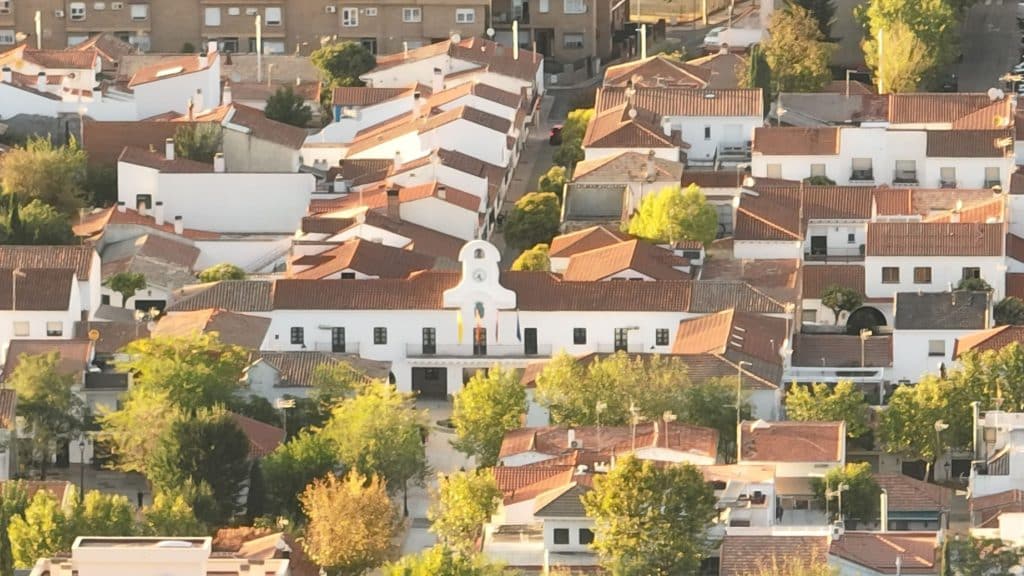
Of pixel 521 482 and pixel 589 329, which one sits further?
pixel 589 329

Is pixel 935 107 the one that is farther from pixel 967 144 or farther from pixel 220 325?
pixel 220 325

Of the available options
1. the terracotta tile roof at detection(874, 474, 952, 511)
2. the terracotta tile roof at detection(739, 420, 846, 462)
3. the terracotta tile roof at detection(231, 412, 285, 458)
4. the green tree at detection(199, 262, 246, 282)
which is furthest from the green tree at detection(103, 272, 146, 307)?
the terracotta tile roof at detection(874, 474, 952, 511)

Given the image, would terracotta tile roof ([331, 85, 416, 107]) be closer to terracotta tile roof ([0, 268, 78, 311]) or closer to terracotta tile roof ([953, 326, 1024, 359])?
terracotta tile roof ([0, 268, 78, 311])

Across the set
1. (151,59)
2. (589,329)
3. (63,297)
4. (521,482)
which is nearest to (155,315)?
(63,297)

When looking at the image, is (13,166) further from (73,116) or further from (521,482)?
(521,482)

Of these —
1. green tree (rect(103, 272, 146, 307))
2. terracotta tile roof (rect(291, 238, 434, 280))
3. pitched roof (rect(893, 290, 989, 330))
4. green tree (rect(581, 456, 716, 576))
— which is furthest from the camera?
green tree (rect(103, 272, 146, 307))
